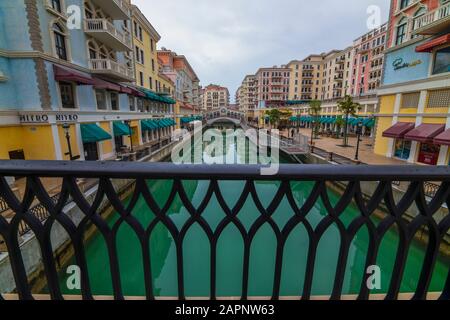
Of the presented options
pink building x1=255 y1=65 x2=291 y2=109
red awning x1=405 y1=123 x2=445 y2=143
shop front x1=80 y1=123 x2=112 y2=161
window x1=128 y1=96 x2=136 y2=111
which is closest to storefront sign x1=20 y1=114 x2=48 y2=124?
shop front x1=80 y1=123 x2=112 y2=161

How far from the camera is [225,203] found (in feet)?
3.59

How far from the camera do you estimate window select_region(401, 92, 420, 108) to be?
12500 millimetres

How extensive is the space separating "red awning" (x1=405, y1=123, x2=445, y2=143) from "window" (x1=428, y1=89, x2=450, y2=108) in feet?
3.50

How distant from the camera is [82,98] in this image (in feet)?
39.1

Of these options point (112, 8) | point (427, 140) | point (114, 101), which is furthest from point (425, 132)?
point (112, 8)

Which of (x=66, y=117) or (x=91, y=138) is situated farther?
(x=91, y=138)

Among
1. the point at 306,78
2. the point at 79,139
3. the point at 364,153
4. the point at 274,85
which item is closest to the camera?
the point at 79,139

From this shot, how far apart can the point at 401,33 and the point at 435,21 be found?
13.4 ft

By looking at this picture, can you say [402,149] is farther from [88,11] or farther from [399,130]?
[88,11]

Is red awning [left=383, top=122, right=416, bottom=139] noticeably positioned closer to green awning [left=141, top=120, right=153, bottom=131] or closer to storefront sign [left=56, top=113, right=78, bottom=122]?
storefront sign [left=56, top=113, right=78, bottom=122]

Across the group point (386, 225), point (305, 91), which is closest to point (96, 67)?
point (386, 225)

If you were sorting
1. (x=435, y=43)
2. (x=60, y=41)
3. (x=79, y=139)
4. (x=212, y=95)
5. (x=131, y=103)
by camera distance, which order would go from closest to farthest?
(x=435, y=43)
(x=60, y=41)
(x=79, y=139)
(x=131, y=103)
(x=212, y=95)
